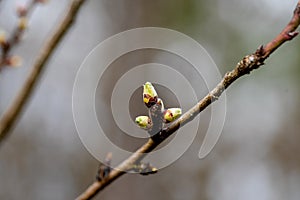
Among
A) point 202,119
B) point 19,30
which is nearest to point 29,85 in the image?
point 19,30

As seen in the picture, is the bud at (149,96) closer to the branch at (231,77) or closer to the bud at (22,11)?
the branch at (231,77)

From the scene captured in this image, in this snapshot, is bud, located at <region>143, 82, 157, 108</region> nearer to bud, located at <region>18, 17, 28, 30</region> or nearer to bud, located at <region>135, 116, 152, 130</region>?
bud, located at <region>135, 116, 152, 130</region>

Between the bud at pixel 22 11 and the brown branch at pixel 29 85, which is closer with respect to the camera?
the brown branch at pixel 29 85

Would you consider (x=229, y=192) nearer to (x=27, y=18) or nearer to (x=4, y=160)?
(x=4, y=160)

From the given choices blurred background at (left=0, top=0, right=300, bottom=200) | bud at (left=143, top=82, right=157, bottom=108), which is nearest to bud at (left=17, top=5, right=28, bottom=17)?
bud at (left=143, top=82, right=157, bottom=108)

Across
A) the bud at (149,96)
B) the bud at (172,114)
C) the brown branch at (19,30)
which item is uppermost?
the brown branch at (19,30)

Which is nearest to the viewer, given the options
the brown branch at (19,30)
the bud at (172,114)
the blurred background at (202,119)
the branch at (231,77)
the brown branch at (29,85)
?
the branch at (231,77)

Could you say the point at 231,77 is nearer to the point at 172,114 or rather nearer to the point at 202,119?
the point at 172,114

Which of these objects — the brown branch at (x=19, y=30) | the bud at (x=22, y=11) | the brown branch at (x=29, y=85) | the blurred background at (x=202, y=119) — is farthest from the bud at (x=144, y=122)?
the blurred background at (x=202, y=119)
